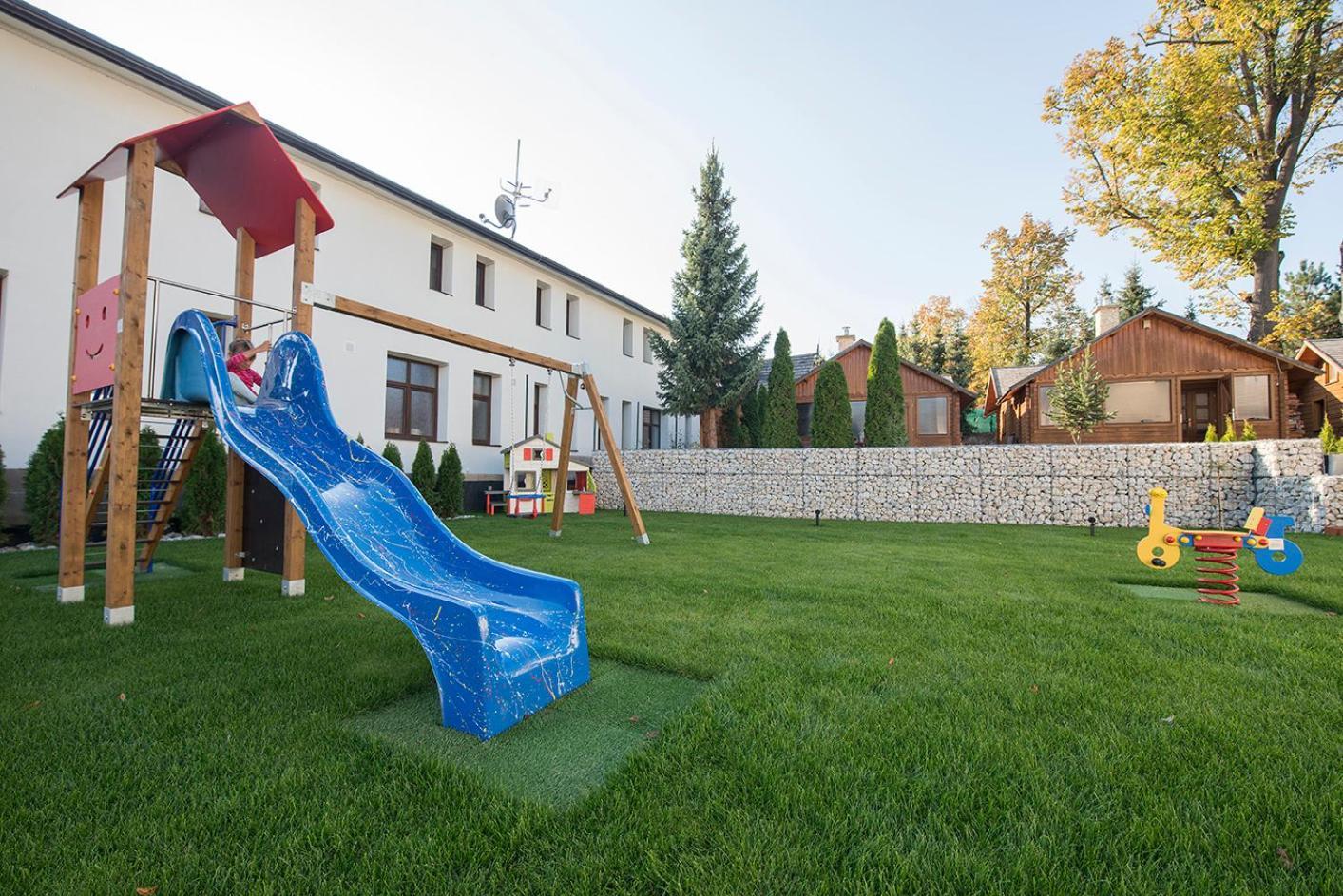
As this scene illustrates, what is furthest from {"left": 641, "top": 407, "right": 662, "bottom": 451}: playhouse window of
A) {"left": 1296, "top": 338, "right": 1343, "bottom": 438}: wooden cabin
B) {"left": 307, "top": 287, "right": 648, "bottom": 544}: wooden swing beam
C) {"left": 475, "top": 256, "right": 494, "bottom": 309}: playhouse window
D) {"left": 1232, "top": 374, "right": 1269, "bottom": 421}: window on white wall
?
{"left": 1296, "top": 338, "right": 1343, "bottom": 438}: wooden cabin

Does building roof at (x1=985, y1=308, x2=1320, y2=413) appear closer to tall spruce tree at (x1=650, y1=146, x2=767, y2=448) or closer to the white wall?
tall spruce tree at (x1=650, y1=146, x2=767, y2=448)

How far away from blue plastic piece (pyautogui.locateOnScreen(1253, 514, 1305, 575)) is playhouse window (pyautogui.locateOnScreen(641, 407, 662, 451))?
17.4 metres

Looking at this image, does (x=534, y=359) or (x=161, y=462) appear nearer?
(x=161, y=462)

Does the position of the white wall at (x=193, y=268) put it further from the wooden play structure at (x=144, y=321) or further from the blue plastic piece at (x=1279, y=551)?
the blue plastic piece at (x=1279, y=551)

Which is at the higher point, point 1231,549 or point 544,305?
point 544,305

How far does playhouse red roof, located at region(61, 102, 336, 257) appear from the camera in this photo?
4352 mm

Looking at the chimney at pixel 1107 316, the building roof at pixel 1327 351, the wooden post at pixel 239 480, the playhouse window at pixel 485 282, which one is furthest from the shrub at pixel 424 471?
the building roof at pixel 1327 351

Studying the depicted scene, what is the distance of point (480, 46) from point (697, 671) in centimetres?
872

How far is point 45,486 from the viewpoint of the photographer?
7375 mm

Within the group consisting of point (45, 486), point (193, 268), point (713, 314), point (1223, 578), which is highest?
point (713, 314)

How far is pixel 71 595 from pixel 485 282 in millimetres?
11690

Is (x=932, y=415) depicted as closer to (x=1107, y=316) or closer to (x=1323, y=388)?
(x=1107, y=316)

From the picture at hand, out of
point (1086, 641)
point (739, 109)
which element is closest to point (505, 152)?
point (739, 109)

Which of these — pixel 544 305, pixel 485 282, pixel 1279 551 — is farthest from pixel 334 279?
pixel 1279 551
